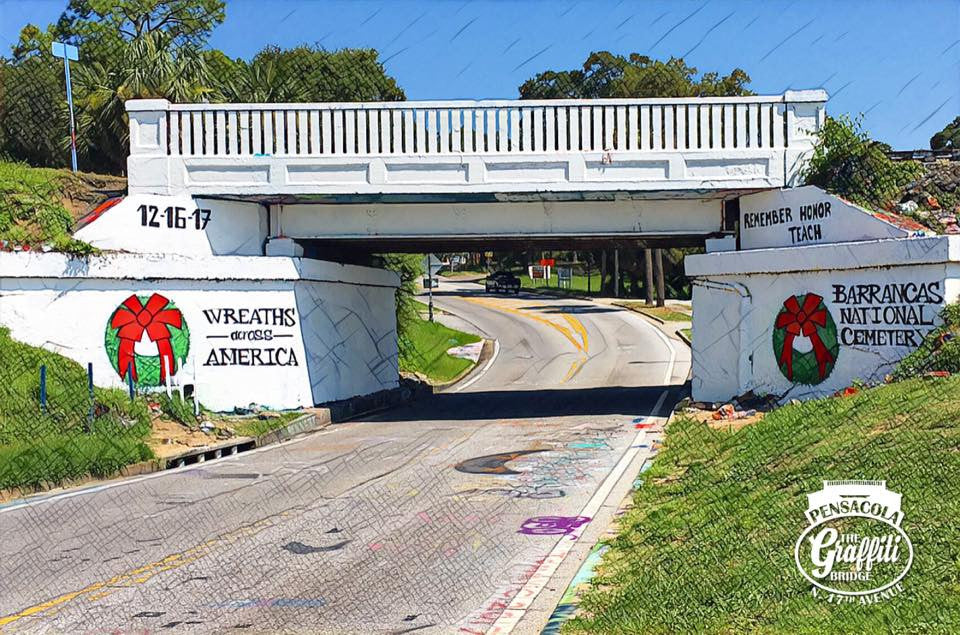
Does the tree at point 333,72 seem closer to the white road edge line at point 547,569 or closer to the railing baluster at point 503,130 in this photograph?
the railing baluster at point 503,130

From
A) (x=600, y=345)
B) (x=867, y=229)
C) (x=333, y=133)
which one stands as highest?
(x=333, y=133)

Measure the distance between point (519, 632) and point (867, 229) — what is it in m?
12.7

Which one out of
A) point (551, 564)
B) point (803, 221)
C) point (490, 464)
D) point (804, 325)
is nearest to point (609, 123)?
point (803, 221)

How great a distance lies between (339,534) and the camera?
1113cm

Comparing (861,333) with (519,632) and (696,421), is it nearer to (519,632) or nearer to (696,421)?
(696,421)

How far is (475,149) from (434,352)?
857 inches

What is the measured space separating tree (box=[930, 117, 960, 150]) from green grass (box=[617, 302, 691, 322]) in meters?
24.2

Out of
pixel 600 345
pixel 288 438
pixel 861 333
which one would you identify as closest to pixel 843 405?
pixel 861 333

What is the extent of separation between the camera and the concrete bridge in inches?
826

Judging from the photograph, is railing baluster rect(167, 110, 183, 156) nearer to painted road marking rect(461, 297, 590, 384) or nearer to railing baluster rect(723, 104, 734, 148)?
railing baluster rect(723, 104, 734, 148)

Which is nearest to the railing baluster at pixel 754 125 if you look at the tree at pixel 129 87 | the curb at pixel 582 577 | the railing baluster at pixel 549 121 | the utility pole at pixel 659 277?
the railing baluster at pixel 549 121

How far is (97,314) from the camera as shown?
19797mm

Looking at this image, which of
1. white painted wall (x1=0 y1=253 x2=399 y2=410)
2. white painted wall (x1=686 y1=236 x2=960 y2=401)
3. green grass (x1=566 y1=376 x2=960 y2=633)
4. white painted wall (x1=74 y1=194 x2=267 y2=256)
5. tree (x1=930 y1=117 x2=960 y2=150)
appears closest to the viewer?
green grass (x1=566 y1=376 x2=960 y2=633)

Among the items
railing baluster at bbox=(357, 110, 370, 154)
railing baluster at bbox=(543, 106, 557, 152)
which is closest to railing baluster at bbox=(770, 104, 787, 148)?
railing baluster at bbox=(543, 106, 557, 152)
